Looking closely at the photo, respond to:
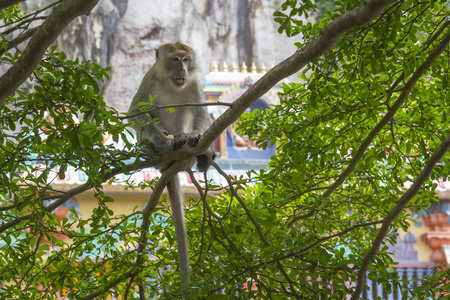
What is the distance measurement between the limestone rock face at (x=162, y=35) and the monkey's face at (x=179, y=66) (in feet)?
18.6

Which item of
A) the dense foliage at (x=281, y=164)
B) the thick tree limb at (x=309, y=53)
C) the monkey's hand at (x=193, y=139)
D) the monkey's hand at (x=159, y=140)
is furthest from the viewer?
the monkey's hand at (x=159, y=140)

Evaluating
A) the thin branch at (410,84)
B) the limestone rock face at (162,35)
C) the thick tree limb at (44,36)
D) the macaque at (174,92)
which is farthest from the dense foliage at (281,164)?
the limestone rock face at (162,35)

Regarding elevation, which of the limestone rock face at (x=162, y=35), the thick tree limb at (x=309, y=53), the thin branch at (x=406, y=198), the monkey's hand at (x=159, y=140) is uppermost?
the limestone rock face at (x=162, y=35)

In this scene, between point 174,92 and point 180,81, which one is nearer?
point 180,81

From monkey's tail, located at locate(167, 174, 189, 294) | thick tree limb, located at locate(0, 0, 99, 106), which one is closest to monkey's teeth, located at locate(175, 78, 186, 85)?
monkey's tail, located at locate(167, 174, 189, 294)

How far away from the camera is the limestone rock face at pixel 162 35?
322 inches

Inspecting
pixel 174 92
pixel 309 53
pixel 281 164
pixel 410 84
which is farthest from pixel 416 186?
pixel 174 92

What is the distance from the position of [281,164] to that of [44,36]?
3.06 ft

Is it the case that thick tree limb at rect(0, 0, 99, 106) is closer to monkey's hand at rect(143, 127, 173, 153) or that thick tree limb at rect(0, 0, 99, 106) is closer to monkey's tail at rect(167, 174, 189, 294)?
monkey's tail at rect(167, 174, 189, 294)

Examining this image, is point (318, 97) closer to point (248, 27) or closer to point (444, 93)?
point (444, 93)

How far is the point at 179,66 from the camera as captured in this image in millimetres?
2602

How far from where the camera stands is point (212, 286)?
1646 millimetres

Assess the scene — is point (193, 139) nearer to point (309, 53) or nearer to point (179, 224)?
point (179, 224)

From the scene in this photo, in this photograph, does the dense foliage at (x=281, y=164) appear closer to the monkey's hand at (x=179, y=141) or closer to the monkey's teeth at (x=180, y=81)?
the monkey's hand at (x=179, y=141)
